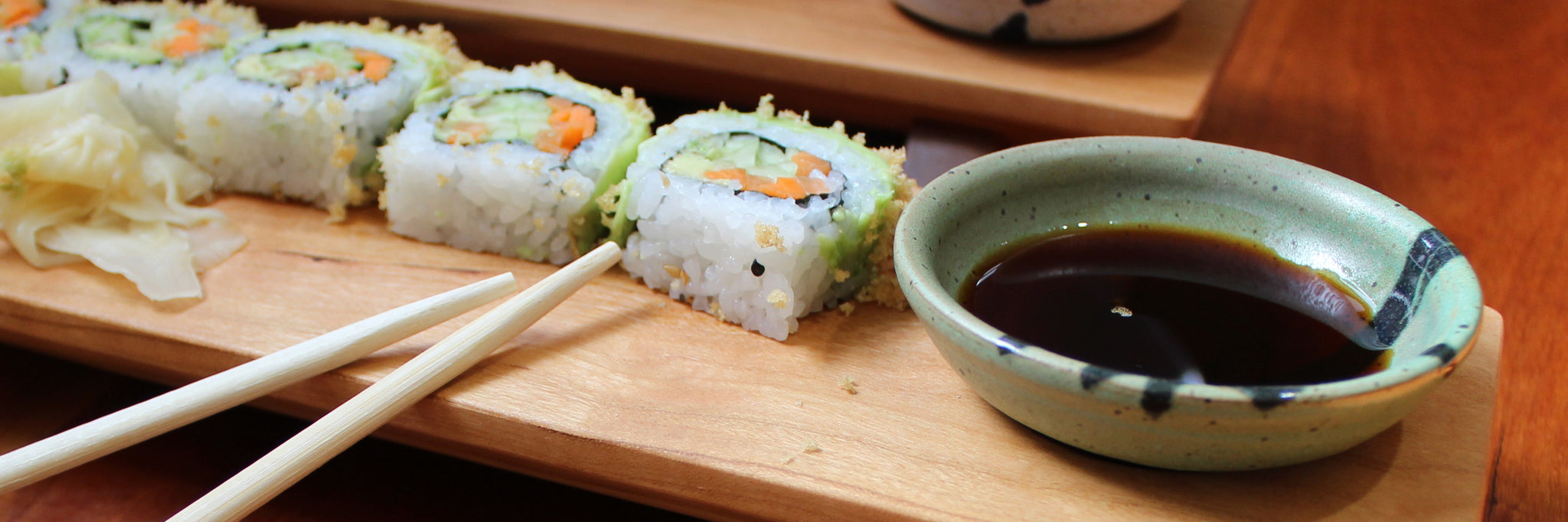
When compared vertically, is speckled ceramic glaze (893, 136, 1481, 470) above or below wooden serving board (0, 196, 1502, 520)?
above

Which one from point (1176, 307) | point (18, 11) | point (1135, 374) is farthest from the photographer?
point (18, 11)

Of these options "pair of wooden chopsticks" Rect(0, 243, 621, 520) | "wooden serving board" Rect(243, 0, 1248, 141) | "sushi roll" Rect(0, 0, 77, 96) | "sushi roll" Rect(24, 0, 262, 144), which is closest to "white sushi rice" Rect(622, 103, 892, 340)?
"pair of wooden chopsticks" Rect(0, 243, 621, 520)

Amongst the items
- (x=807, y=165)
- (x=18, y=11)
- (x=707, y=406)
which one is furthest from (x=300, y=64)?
(x=707, y=406)

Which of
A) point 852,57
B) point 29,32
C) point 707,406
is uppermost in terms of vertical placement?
point 29,32

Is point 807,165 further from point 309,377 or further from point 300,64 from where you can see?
point 300,64

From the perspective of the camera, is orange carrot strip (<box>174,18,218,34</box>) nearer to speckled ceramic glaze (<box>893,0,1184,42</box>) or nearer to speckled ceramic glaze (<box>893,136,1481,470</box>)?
speckled ceramic glaze (<box>893,0,1184,42</box>)
